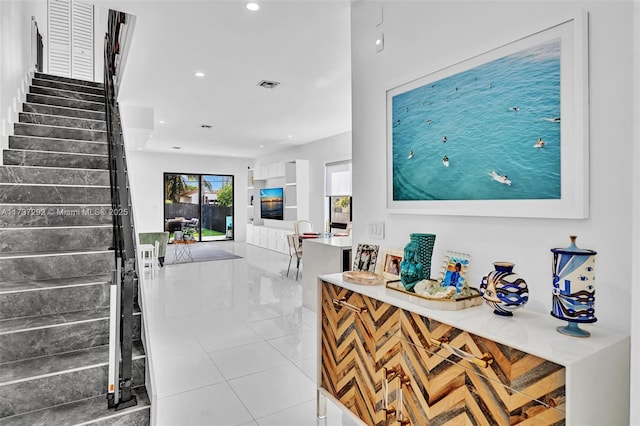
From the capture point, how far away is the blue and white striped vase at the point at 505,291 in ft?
4.69

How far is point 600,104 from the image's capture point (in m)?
1.38

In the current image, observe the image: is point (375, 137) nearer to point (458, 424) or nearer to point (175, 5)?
point (458, 424)

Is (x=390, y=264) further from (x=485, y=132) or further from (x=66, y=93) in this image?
(x=66, y=93)

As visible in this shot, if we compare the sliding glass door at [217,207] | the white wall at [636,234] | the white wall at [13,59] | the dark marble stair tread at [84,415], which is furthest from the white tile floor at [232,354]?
the sliding glass door at [217,207]

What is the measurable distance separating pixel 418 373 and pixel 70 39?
877cm

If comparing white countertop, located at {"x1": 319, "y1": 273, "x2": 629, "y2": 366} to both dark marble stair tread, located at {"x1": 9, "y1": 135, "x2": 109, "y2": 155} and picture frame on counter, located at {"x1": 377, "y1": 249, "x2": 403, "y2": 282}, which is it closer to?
picture frame on counter, located at {"x1": 377, "y1": 249, "x2": 403, "y2": 282}

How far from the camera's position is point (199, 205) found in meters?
12.2

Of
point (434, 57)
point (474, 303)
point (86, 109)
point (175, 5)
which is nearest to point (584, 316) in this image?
point (474, 303)

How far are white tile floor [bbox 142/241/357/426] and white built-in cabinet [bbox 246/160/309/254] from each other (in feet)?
11.6

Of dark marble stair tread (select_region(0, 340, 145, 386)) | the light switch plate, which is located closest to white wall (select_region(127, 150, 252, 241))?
dark marble stair tread (select_region(0, 340, 145, 386))

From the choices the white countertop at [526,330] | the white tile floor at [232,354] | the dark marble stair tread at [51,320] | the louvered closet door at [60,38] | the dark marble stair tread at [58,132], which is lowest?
the white tile floor at [232,354]

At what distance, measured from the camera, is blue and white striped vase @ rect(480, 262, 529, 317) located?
4.69 feet

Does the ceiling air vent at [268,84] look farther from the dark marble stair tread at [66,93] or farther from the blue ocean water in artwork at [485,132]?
the blue ocean water in artwork at [485,132]

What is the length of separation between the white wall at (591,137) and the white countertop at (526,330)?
13 cm
